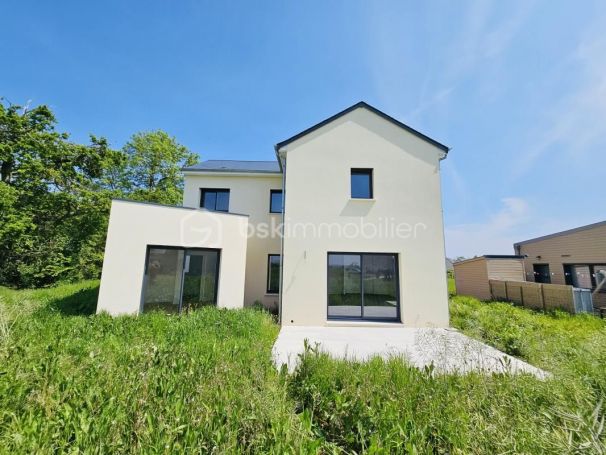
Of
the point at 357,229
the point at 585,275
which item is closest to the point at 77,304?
the point at 357,229

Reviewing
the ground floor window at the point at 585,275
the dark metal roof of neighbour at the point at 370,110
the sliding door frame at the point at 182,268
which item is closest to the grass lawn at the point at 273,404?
the sliding door frame at the point at 182,268

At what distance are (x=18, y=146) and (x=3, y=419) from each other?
2389 cm

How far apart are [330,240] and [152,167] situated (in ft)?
76.1

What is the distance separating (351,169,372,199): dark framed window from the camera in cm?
1028

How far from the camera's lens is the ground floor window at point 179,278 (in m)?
8.42

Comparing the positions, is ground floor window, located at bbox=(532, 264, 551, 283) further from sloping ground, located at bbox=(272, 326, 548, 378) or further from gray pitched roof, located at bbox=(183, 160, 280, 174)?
gray pitched roof, located at bbox=(183, 160, 280, 174)

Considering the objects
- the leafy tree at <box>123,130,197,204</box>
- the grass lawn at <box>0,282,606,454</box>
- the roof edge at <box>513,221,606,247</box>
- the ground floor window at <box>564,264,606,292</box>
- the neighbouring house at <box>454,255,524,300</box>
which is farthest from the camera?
the leafy tree at <box>123,130,197,204</box>

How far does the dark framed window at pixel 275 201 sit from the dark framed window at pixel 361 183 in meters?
4.15

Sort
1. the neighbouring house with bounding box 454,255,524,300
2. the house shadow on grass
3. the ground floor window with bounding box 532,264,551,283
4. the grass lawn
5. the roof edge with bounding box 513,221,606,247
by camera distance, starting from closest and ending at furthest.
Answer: the grass lawn → the house shadow on grass → the roof edge with bounding box 513,221,606,247 → the neighbouring house with bounding box 454,255,524,300 → the ground floor window with bounding box 532,264,551,283

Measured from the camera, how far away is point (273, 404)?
2.65 m

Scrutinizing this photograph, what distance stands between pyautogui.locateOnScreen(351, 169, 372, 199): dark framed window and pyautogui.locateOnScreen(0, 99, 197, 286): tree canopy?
64.5 feet

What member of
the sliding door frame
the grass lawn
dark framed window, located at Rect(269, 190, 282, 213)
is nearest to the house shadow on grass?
the sliding door frame

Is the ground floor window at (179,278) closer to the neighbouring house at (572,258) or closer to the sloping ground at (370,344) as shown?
the sloping ground at (370,344)

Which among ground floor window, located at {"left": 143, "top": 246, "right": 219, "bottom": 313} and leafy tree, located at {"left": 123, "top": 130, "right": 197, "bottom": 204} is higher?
leafy tree, located at {"left": 123, "top": 130, "right": 197, "bottom": 204}
